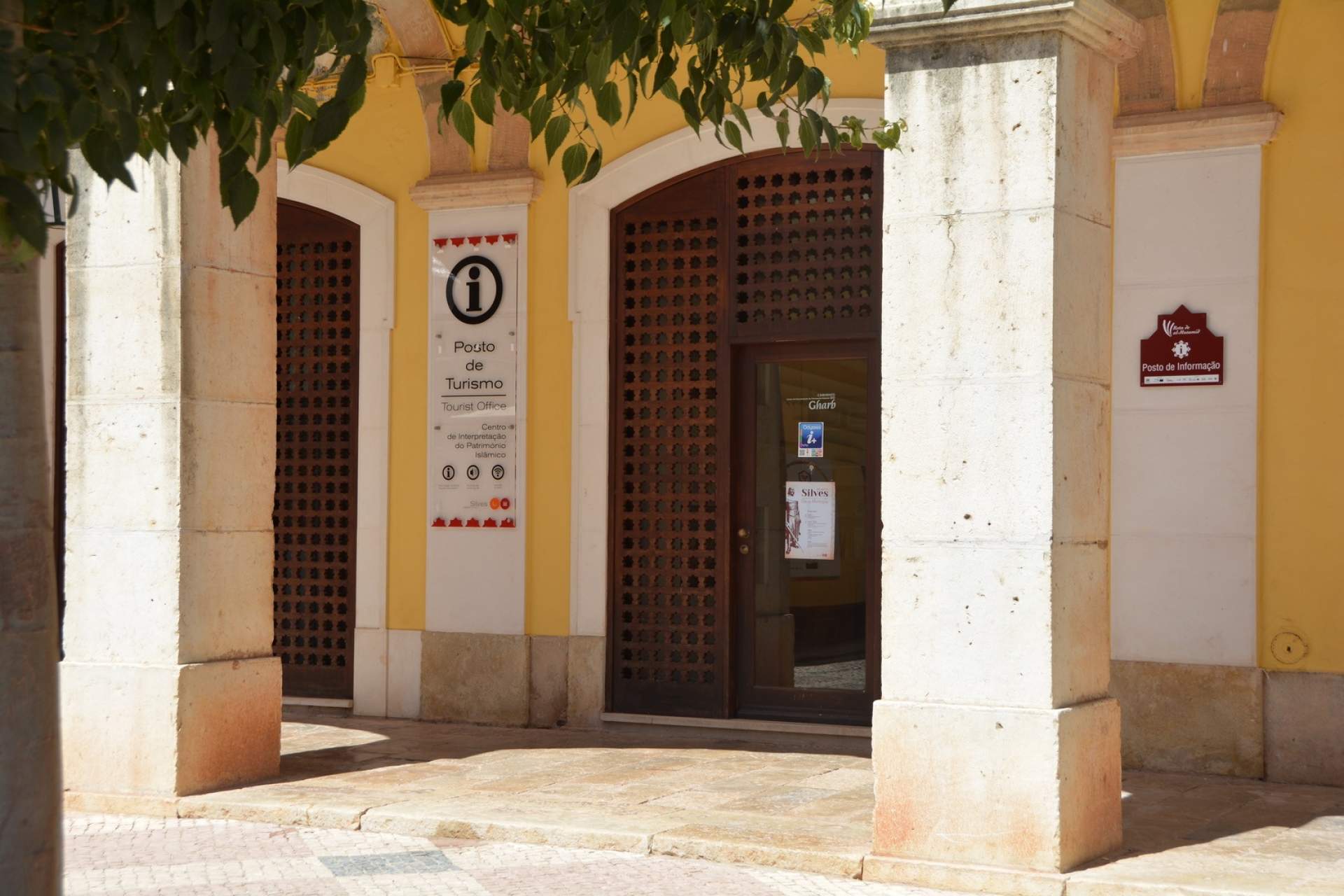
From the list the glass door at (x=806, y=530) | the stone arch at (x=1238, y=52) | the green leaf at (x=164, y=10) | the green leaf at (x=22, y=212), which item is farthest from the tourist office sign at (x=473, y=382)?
the green leaf at (x=22, y=212)

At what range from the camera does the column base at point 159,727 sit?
8.58 meters

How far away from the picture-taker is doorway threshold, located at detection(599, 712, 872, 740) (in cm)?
1070

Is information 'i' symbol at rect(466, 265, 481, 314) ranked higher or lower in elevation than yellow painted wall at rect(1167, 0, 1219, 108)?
lower

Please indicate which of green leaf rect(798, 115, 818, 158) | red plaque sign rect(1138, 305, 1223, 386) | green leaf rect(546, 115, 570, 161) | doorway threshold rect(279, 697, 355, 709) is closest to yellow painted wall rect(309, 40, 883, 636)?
doorway threshold rect(279, 697, 355, 709)

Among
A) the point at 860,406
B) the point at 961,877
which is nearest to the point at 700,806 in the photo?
the point at 961,877

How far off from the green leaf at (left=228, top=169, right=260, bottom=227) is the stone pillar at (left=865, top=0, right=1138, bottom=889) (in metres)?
3.90

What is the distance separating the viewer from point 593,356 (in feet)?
37.8

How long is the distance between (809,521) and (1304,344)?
11.0 feet

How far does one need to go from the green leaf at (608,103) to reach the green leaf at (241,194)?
39.0 inches

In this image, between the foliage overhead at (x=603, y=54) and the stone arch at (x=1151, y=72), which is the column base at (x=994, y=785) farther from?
the stone arch at (x=1151, y=72)

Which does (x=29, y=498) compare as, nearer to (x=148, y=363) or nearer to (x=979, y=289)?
(x=979, y=289)

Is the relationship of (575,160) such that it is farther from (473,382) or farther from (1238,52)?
(473,382)

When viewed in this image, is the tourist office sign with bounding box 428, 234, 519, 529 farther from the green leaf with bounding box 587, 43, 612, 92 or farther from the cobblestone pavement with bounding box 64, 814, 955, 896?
the green leaf with bounding box 587, 43, 612, 92

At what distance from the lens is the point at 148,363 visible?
28.8 ft
